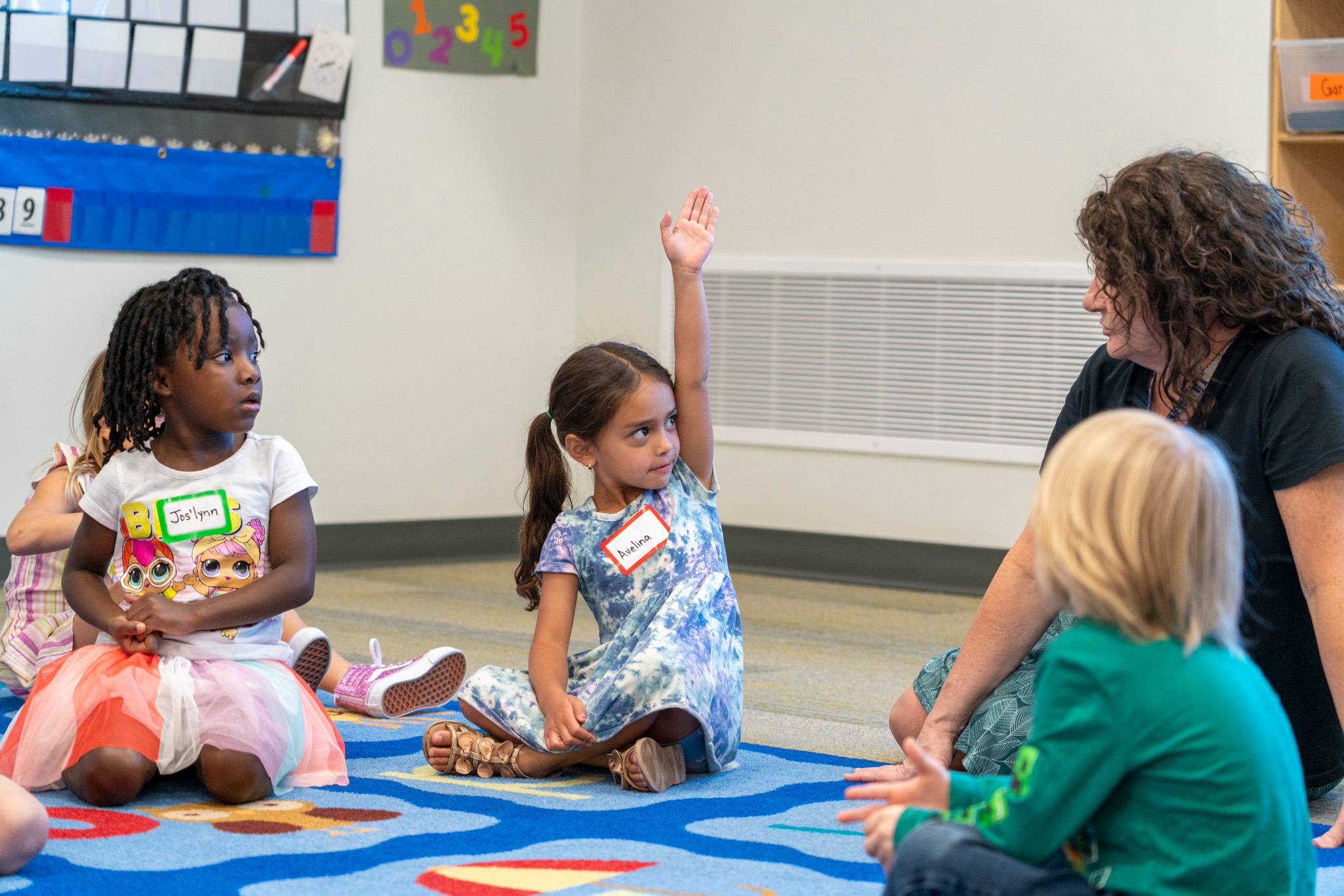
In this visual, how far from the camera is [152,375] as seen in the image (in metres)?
1.84

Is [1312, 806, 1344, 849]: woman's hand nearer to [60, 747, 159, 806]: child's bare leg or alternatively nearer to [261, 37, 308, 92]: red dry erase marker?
[60, 747, 159, 806]: child's bare leg

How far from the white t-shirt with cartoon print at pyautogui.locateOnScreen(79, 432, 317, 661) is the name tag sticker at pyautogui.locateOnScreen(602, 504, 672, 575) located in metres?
0.42

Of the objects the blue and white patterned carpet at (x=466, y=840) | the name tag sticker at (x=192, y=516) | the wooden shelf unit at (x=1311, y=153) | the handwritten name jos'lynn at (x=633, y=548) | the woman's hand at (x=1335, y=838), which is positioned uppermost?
the wooden shelf unit at (x=1311, y=153)

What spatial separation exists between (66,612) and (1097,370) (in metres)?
1.71

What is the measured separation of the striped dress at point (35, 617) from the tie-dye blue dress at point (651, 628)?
0.82 m

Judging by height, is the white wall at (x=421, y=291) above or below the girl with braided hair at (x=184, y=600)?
above

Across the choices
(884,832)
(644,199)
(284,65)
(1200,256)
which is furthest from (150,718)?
(644,199)

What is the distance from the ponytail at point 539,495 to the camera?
203cm

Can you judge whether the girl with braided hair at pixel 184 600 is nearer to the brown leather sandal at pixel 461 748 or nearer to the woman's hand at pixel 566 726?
the brown leather sandal at pixel 461 748

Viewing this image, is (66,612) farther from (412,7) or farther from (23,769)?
(412,7)

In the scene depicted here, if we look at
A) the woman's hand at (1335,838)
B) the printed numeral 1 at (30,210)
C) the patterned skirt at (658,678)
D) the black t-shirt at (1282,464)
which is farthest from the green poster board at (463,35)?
the woman's hand at (1335,838)

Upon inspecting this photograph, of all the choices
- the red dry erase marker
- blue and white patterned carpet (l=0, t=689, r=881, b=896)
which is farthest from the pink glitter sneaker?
the red dry erase marker

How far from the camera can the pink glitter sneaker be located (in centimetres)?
226

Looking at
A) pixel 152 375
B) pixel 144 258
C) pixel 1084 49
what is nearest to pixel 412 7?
pixel 144 258
